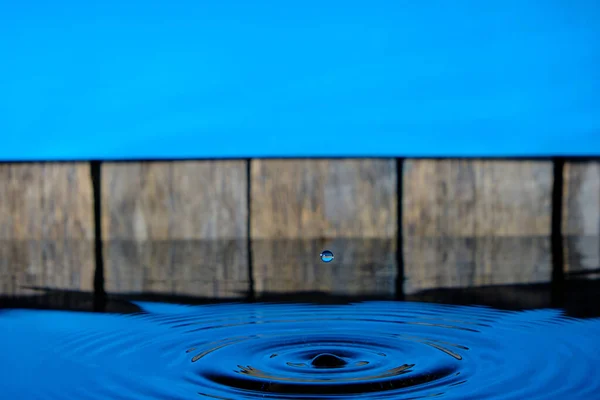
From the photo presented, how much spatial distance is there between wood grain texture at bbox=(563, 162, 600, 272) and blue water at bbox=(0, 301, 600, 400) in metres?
2.80

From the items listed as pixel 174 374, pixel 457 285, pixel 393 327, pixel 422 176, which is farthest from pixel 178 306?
pixel 422 176

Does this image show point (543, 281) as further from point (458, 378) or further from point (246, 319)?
point (458, 378)

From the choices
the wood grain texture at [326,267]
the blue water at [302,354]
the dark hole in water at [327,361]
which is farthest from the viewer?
the wood grain texture at [326,267]

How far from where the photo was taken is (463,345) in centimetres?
156

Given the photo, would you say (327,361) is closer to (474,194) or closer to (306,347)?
(306,347)

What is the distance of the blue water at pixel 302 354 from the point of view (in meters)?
1.22

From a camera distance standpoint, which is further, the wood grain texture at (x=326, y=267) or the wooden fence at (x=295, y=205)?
the wooden fence at (x=295, y=205)

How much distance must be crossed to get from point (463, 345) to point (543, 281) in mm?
1399

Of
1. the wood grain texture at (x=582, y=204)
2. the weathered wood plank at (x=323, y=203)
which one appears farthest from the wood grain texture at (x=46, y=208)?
the wood grain texture at (x=582, y=204)

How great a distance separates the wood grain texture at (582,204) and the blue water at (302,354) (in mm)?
2804

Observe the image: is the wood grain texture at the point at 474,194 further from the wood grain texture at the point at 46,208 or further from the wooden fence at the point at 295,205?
the wood grain texture at the point at 46,208

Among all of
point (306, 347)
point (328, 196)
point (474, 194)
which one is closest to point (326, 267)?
point (328, 196)

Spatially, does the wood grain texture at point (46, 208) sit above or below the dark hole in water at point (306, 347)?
above

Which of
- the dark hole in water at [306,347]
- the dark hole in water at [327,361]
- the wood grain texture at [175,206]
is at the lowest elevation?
the dark hole in water at [306,347]
